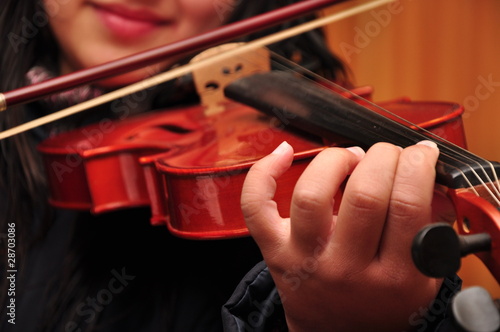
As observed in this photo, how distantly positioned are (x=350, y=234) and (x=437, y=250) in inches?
3.7

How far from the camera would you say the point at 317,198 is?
35 cm

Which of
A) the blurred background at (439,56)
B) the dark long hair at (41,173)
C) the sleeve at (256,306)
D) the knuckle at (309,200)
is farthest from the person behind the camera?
the blurred background at (439,56)

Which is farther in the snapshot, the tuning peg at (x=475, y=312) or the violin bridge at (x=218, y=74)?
the violin bridge at (x=218, y=74)

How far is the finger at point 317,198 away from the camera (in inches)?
14.0

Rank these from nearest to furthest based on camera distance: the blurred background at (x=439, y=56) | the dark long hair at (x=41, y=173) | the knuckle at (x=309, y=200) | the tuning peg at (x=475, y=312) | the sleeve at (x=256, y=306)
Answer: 1. the tuning peg at (x=475, y=312)
2. the knuckle at (x=309, y=200)
3. the sleeve at (x=256, y=306)
4. the dark long hair at (x=41, y=173)
5. the blurred background at (x=439, y=56)

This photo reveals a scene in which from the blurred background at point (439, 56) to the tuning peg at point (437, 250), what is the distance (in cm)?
97

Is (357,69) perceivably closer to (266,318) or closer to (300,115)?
(300,115)

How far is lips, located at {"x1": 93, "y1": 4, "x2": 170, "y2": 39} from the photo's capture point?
786 mm

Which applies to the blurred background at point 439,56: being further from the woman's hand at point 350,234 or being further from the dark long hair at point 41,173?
the woman's hand at point 350,234

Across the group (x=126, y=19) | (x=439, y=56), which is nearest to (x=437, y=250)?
(x=126, y=19)

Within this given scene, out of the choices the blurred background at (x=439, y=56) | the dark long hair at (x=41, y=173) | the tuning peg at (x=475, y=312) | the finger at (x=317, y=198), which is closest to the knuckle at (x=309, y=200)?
the finger at (x=317, y=198)

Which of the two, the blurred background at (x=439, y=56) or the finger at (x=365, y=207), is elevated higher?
the finger at (x=365, y=207)

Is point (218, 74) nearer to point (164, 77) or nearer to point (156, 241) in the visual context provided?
point (164, 77)

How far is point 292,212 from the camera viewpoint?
37cm
